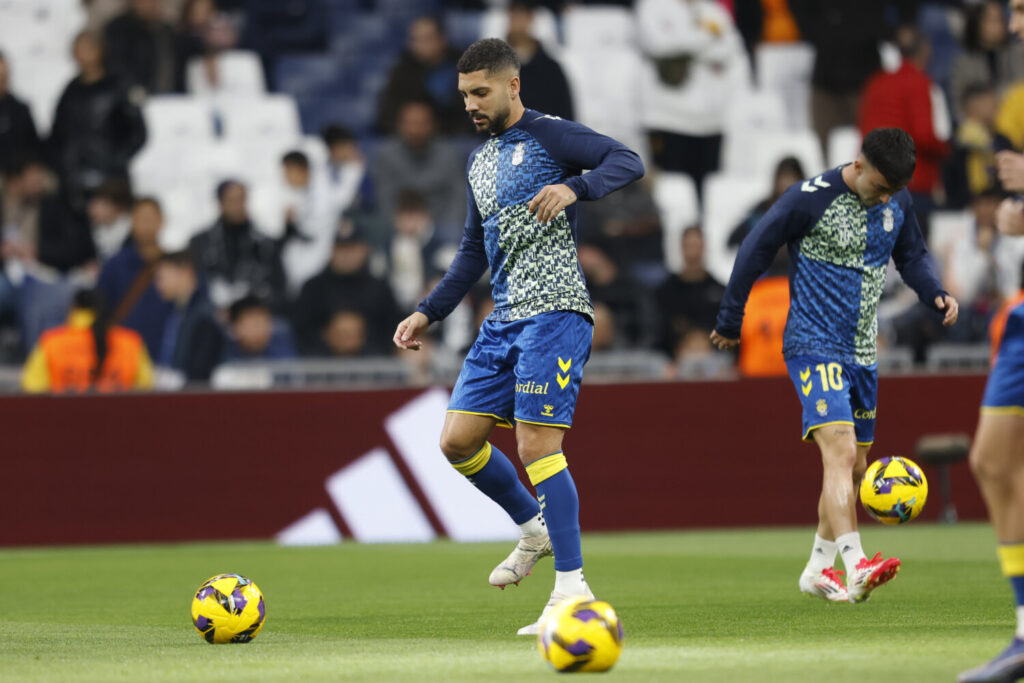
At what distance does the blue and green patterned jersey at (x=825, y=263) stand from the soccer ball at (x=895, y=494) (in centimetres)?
60

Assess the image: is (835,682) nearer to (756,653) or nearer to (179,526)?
(756,653)

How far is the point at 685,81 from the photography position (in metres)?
18.0

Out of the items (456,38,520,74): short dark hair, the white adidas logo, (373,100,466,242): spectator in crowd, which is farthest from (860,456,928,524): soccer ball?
(373,100,466,242): spectator in crowd

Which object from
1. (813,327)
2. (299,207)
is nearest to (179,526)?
(299,207)

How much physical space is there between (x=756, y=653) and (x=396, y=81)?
40.7ft

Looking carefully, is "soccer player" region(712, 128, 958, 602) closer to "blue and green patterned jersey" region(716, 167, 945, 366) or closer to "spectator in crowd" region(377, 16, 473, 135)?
"blue and green patterned jersey" region(716, 167, 945, 366)

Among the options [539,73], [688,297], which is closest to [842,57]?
[539,73]

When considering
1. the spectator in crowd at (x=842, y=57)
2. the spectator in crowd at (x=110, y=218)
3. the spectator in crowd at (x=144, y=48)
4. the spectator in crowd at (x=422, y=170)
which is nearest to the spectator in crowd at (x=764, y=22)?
the spectator in crowd at (x=842, y=57)

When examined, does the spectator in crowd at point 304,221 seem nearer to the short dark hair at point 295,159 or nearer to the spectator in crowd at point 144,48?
the short dark hair at point 295,159

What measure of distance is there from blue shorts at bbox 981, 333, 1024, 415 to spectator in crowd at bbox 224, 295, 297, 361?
10.1 m

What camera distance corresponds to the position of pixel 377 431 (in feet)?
44.7

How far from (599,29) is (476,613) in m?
11.8

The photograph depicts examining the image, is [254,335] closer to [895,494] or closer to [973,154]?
[895,494]

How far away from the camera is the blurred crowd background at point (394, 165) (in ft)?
48.3
